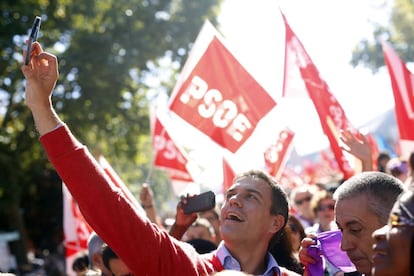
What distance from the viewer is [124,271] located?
4.48 meters

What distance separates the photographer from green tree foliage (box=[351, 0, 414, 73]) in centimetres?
2905

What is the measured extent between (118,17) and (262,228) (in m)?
17.3

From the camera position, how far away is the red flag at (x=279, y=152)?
7817mm

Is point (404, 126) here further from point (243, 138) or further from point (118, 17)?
point (118, 17)

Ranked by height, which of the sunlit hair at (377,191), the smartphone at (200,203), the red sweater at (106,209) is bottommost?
the sunlit hair at (377,191)

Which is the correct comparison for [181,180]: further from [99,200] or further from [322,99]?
[99,200]

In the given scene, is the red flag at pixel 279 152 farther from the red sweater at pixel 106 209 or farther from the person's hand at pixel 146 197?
the red sweater at pixel 106 209

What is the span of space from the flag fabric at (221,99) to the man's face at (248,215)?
270 cm

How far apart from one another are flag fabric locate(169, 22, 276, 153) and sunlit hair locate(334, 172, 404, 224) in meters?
3.34

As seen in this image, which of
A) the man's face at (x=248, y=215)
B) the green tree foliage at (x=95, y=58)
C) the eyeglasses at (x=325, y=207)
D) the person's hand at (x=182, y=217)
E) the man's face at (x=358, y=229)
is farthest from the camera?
the green tree foliage at (x=95, y=58)

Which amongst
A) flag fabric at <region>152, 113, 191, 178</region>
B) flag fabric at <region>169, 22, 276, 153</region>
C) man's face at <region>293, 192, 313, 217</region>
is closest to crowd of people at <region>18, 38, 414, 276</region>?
flag fabric at <region>169, 22, 276, 153</region>

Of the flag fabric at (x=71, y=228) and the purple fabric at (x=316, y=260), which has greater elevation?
the flag fabric at (x=71, y=228)

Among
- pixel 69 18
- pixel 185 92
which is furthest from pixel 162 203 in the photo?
pixel 185 92

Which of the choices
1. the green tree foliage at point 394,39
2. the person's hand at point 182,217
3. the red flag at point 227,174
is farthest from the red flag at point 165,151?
the green tree foliage at point 394,39
